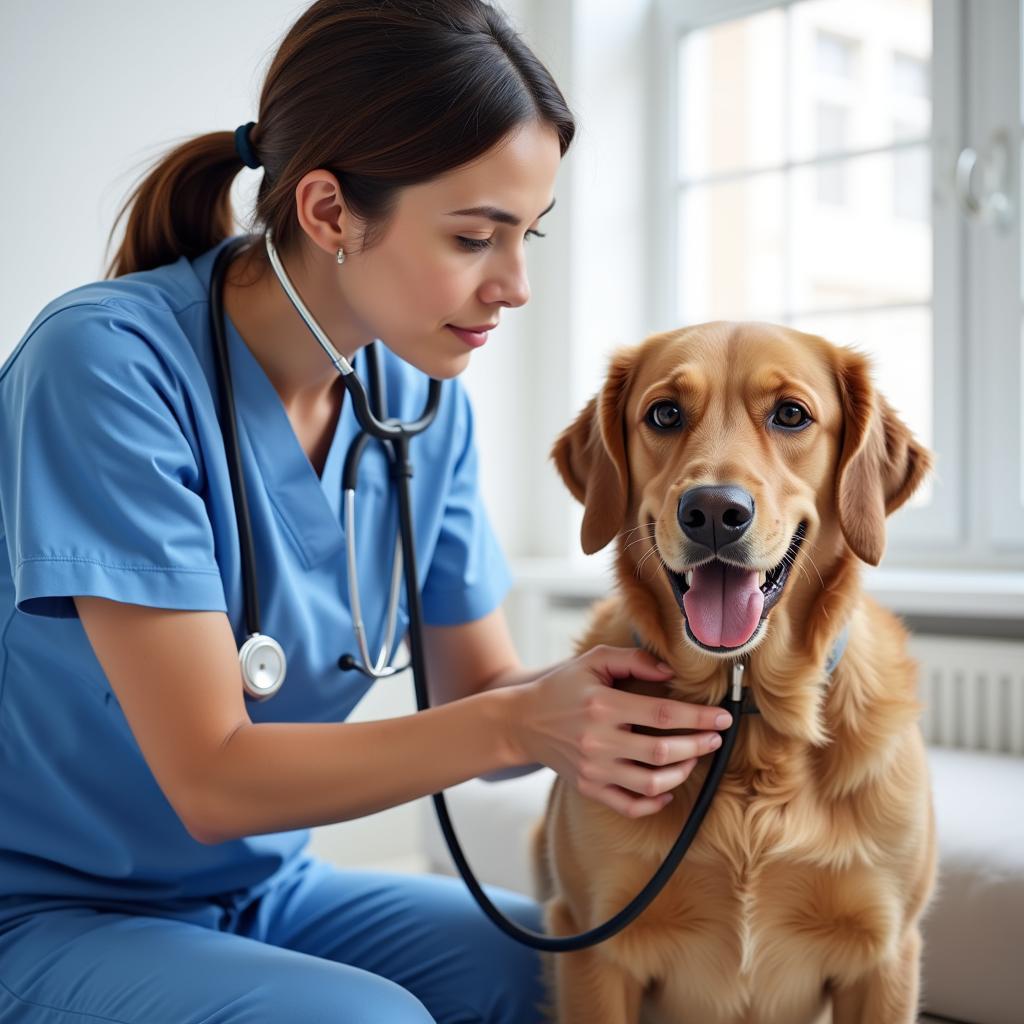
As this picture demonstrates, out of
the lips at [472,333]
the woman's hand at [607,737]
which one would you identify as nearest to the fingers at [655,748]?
the woman's hand at [607,737]

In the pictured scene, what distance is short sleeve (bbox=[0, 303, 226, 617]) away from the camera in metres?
1.13

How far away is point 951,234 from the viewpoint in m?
2.70

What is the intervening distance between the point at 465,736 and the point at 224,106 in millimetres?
1768

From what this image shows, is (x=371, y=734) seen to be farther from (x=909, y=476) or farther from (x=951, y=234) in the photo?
(x=951, y=234)

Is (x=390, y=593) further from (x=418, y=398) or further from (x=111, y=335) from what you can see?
(x=111, y=335)

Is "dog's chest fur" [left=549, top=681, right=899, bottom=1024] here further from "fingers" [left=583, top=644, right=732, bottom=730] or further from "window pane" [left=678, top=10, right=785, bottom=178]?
"window pane" [left=678, top=10, right=785, bottom=178]

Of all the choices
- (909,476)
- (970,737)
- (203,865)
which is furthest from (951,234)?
(203,865)

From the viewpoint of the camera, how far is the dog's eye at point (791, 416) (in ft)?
4.15

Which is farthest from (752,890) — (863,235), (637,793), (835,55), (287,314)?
(835,55)

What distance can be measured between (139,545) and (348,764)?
31 cm

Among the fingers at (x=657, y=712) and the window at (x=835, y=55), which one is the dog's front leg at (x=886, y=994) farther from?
the window at (x=835, y=55)

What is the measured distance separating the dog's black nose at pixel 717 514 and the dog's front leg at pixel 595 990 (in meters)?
0.49

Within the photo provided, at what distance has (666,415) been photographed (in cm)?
130

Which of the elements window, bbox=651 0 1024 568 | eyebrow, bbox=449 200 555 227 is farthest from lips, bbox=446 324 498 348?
window, bbox=651 0 1024 568
